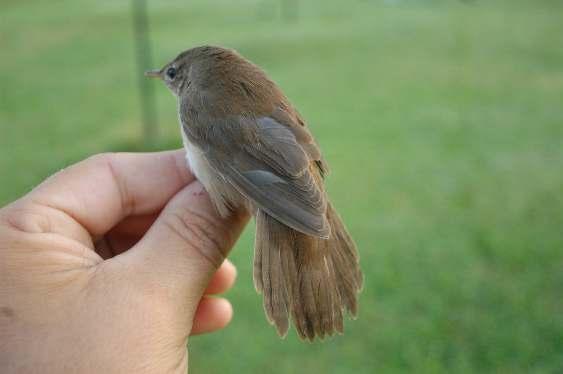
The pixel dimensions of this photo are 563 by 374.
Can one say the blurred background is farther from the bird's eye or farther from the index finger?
the bird's eye

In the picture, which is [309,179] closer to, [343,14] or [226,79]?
[226,79]

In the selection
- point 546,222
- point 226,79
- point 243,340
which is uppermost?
point 226,79

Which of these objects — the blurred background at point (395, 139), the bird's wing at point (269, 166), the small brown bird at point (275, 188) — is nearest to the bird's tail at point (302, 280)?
the small brown bird at point (275, 188)

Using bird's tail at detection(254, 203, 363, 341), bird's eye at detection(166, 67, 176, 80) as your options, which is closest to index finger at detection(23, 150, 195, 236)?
bird's tail at detection(254, 203, 363, 341)

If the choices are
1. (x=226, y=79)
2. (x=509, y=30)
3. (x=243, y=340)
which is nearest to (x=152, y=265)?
(x=226, y=79)

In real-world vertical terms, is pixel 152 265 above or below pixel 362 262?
→ above

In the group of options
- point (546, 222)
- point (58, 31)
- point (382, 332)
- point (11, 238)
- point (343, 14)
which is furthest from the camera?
point (343, 14)

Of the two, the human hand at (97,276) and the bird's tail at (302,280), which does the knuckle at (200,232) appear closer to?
the human hand at (97,276)
